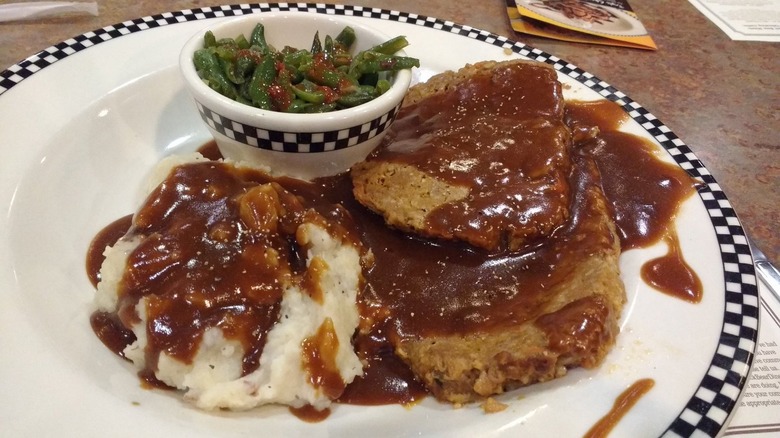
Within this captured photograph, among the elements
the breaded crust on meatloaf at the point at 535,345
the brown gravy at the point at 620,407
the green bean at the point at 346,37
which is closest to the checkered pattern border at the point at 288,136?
the green bean at the point at 346,37

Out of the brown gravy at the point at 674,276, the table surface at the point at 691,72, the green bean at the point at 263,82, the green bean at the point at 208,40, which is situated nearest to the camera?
the brown gravy at the point at 674,276

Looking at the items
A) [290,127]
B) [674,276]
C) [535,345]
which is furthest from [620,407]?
[290,127]

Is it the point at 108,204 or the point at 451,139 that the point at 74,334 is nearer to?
the point at 108,204

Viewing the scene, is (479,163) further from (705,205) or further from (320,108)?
(705,205)

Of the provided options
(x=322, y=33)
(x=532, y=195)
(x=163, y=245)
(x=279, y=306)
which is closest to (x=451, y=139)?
(x=532, y=195)

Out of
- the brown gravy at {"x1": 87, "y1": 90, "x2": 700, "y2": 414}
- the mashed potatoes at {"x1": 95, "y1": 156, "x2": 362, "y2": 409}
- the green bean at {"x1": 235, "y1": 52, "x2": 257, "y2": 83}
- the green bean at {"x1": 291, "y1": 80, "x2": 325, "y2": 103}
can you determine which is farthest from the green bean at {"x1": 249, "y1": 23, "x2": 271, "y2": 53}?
the mashed potatoes at {"x1": 95, "y1": 156, "x2": 362, "y2": 409}

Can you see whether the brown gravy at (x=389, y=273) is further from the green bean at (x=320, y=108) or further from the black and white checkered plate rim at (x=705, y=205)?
the green bean at (x=320, y=108)

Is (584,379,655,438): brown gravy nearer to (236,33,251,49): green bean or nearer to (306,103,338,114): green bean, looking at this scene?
(306,103,338,114): green bean
